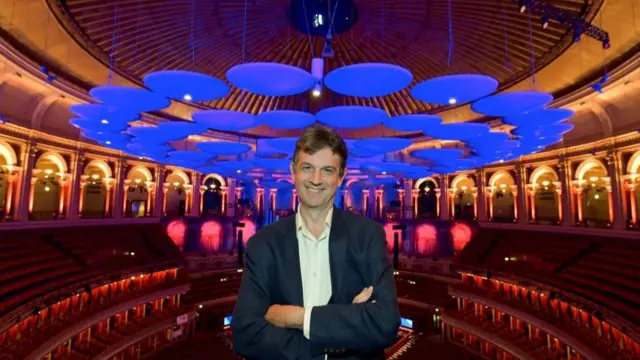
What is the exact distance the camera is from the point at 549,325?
13539 millimetres

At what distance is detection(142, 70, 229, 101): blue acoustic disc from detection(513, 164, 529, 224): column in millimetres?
20052

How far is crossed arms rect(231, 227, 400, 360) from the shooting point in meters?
1.68

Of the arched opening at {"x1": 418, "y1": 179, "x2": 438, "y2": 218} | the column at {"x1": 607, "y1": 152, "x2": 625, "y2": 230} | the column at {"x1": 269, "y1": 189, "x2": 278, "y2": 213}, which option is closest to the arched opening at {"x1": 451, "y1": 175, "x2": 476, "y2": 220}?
the arched opening at {"x1": 418, "y1": 179, "x2": 438, "y2": 218}

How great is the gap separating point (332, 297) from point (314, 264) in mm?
209

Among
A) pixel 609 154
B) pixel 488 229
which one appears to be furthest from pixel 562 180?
pixel 488 229

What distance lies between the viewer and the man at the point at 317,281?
1.70 metres

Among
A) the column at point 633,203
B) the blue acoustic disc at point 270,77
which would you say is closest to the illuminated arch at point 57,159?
the blue acoustic disc at point 270,77

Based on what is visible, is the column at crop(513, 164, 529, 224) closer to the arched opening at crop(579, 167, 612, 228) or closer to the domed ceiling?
the arched opening at crop(579, 167, 612, 228)

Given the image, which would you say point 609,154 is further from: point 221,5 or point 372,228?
point 372,228

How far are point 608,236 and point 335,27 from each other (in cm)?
1522

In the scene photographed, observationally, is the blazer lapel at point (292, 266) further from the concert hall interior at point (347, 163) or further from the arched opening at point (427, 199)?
the arched opening at point (427, 199)

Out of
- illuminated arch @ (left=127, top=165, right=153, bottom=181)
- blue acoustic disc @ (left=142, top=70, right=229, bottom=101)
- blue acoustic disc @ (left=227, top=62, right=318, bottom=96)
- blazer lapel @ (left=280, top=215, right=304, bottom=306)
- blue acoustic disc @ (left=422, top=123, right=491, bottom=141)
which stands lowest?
blazer lapel @ (left=280, top=215, right=304, bottom=306)

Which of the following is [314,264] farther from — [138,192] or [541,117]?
[138,192]

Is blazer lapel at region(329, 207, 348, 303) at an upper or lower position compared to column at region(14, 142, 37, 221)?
lower
